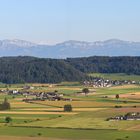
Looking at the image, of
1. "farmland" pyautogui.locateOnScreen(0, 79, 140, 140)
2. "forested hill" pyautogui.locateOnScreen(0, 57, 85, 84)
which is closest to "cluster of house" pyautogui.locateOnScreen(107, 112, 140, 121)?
"farmland" pyautogui.locateOnScreen(0, 79, 140, 140)

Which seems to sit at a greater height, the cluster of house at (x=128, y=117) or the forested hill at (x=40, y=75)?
the forested hill at (x=40, y=75)

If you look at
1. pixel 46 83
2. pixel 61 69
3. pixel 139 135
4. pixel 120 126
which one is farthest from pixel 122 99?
pixel 61 69

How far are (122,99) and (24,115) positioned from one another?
33866 mm

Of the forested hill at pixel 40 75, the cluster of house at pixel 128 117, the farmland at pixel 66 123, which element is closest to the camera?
the farmland at pixel 66 123

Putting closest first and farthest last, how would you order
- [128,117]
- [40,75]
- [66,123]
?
[66,123] → [128,117] → [40,75]

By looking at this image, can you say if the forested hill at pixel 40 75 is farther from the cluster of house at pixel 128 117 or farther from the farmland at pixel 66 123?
the cluster of house at pixel 128 117

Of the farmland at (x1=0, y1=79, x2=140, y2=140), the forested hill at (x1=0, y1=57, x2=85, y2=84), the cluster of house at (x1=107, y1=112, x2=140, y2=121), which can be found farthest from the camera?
the forested hill at (x1=0, y1=57, x2=85, y2=84)

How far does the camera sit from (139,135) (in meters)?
56.2

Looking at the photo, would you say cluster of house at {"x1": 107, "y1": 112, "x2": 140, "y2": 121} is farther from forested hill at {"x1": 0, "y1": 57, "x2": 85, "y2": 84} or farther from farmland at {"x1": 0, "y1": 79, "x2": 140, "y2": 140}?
forested hill at {"x1": 0, "y1": 57, "x2": 85, "y2": 84}

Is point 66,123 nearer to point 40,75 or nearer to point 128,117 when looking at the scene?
point 128,117

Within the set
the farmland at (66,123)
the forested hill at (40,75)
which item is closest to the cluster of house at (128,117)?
the farmland at (66,123)

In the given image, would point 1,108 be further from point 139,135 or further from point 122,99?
point 139,135

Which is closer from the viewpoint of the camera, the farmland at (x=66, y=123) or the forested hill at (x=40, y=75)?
the farmland at (x=66, y=123)

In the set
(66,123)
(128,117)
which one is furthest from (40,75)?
(66,123)
